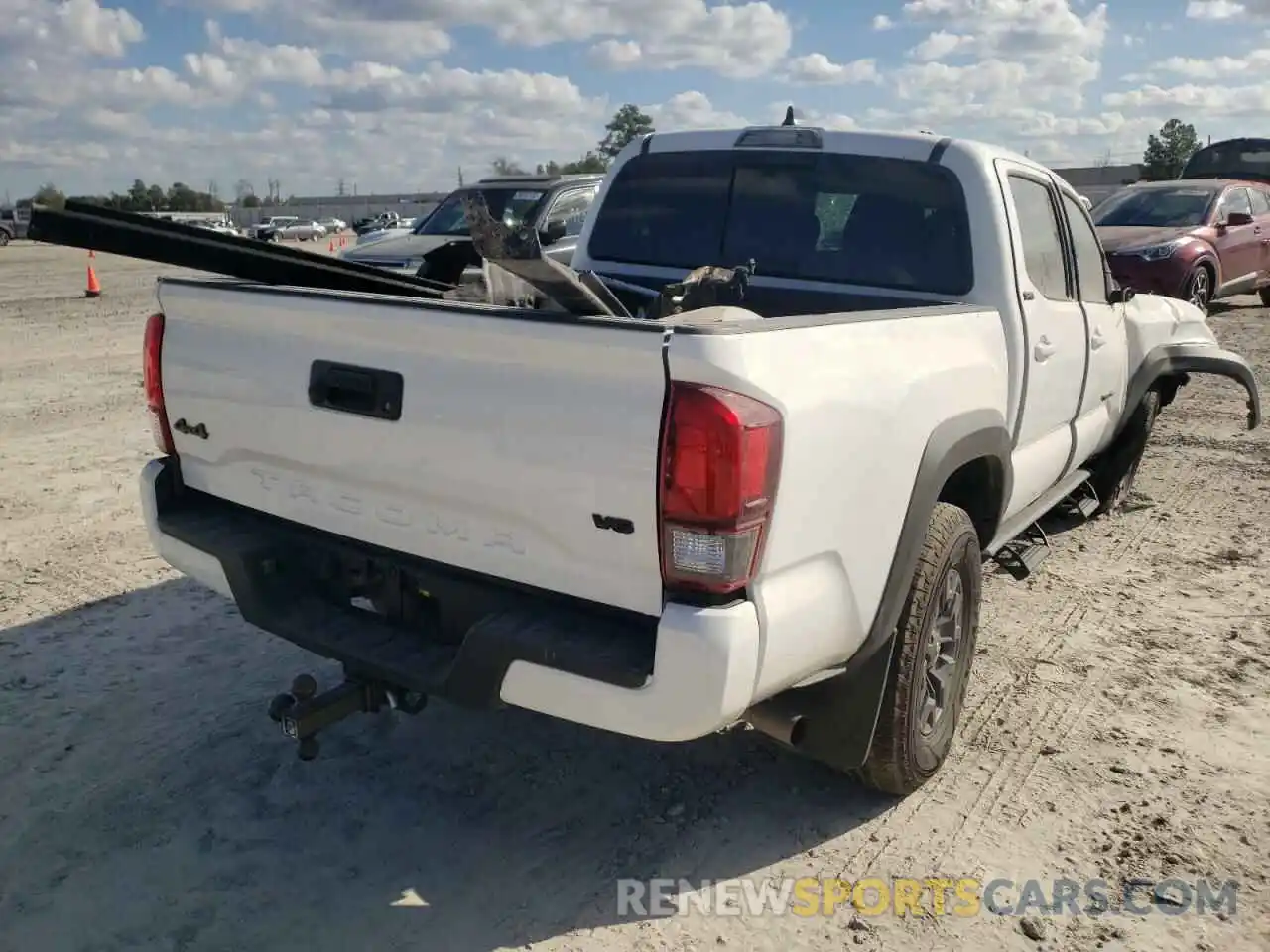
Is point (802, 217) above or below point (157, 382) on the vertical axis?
above

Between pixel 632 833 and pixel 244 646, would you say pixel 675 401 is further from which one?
pixel 244 646

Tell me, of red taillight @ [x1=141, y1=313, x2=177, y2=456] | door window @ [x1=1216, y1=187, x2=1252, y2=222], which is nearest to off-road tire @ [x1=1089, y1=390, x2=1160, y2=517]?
red taillight @ [x1=141, y1=313, x2=177, y2=456]

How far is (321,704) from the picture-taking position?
2.96 metres

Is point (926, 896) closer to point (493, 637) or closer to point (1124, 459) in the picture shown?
point (493, 637)

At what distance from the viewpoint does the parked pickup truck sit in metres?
2.39

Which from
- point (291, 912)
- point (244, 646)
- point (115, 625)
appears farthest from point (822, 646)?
point (115, 625)

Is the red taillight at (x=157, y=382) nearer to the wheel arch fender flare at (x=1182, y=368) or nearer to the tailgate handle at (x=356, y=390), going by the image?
the tailgate handle at (x=356, y=390)

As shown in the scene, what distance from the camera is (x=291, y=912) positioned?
2.84 m

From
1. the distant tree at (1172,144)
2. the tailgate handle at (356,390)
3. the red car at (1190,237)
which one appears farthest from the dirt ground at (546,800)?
the distant tree at (1172,144)

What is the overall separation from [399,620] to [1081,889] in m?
2.08

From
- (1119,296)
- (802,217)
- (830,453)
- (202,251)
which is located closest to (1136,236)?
(1119,296)

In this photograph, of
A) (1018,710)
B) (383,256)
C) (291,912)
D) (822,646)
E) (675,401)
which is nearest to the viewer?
(675,401)

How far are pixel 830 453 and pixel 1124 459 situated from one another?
4.42 metres

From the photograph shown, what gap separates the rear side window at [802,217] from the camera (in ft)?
13.2
